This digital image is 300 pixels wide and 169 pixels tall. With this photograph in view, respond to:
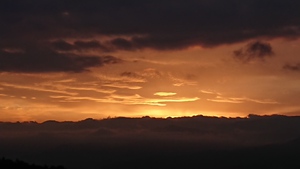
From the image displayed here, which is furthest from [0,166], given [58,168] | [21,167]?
[58,168]

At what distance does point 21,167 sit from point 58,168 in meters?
9.50

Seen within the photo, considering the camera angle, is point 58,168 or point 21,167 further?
point 58,168

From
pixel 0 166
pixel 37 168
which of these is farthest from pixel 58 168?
pixel 0 166

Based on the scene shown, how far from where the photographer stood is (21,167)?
11231cm

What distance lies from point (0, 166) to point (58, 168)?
14885 millimetres

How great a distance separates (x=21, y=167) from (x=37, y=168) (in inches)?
158

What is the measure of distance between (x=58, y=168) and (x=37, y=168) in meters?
5.49

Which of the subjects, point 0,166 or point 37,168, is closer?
point 0,166

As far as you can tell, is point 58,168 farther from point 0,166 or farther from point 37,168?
point 0,166

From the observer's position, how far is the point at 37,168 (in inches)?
4555

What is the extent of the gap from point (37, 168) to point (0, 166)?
9.41 metres

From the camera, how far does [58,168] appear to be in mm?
120250

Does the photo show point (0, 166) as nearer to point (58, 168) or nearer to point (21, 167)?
point (21, 167)
